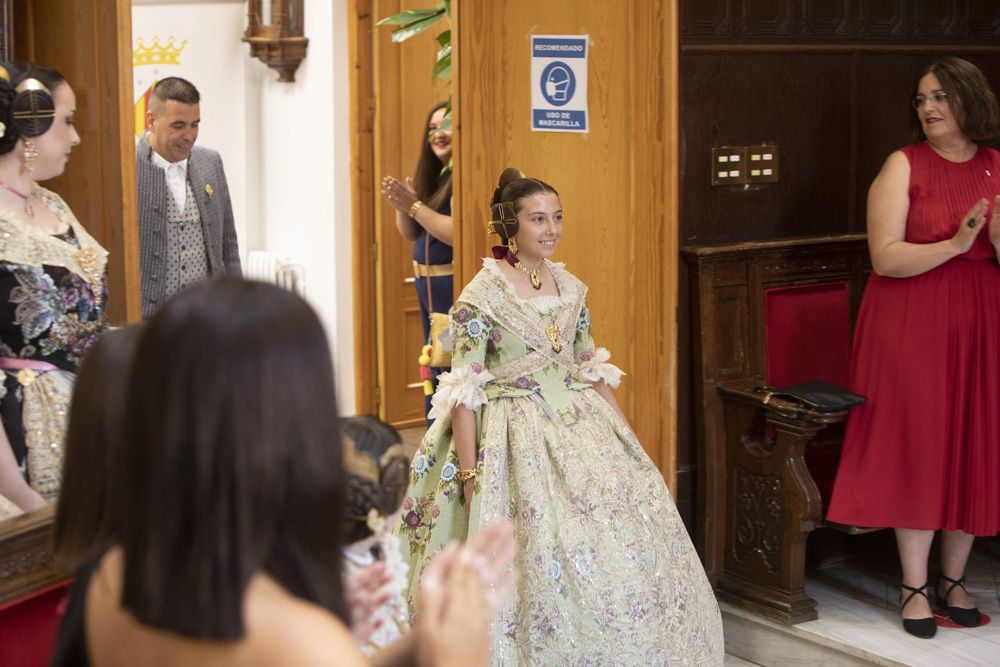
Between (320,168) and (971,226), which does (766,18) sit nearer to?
(971,226)

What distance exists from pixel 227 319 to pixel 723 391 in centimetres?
322

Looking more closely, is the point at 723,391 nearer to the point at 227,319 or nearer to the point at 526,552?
the point at 526,552

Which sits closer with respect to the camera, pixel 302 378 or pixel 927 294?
pixel 302 378

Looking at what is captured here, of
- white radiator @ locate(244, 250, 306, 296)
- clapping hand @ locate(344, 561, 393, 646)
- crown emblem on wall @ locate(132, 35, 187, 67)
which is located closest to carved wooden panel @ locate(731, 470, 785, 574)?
clapping hand @ locate(344, 561, 393, 646)

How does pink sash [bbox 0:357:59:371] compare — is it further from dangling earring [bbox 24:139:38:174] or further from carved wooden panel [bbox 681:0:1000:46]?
carved wooden panel [bbox 681:0:1000:46]

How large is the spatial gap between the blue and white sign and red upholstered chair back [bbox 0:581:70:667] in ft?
8.73

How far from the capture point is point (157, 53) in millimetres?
7562

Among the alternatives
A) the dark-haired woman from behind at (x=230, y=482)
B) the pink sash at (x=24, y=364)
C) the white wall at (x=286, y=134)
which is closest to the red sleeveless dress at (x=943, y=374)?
the pink sash at (x=24, y=364)

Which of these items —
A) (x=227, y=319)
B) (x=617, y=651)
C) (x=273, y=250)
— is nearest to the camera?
(x=227, y=319)

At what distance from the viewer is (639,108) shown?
426cm

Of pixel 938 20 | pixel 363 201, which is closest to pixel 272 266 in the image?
pixel 363 201

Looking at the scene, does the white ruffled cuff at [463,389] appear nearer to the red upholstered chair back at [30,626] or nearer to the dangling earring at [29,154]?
the dangling earring at [29,154]

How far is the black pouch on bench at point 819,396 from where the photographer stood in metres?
3.86

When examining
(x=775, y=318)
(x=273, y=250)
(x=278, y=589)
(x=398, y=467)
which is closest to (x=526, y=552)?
(x=775, y=318)
